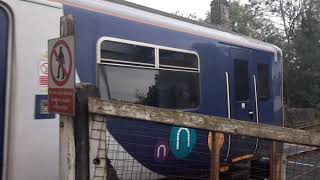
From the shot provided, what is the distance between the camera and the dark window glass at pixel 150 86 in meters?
5.41

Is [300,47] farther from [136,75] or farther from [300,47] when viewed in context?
[136,75]

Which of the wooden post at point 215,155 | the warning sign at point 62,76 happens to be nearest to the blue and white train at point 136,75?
the warning sign at point 62,76

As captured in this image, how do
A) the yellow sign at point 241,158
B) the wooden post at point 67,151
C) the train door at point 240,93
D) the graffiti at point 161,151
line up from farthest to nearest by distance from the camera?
the yellow sign at point 241,158 → the train door at point 240,93 → the graffiti at point 161,151 → the wooden post at point 67,151

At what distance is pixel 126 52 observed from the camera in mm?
5609

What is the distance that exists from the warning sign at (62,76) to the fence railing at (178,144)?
0.47 ft

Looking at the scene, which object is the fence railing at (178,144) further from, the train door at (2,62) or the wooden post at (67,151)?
the train door at (2,62)

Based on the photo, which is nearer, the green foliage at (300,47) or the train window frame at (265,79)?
the train window frame at (265,79)

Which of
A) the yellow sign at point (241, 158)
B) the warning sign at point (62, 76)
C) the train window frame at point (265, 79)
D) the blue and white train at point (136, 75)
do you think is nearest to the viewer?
the warning sign at point (62, 76)

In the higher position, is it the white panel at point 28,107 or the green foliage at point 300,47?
the green foliage at point 300,47

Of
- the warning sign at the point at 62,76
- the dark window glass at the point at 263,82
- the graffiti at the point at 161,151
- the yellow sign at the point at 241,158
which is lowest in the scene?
the yellow sign at the point at 241,158

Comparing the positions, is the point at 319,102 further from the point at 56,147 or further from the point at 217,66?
the point at 56,147

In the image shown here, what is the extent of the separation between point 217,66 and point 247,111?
1.29 metres

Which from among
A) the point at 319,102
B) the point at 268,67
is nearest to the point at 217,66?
the point at 268,67

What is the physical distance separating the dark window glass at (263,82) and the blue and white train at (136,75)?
0.02m
